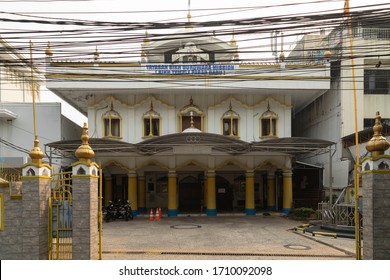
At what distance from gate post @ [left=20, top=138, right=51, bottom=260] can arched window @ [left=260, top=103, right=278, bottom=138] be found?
54.8 feet

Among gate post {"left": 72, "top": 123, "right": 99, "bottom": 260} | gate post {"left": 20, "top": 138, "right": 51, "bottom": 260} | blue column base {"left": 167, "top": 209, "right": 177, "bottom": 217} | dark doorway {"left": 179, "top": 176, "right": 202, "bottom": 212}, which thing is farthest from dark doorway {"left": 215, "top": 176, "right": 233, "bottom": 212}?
gate post {"left": 20, "top": 138, "right": 51, "bottom": 260}

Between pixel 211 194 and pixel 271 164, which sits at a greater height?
pixel 271 164

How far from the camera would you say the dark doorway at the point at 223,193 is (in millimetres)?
27672

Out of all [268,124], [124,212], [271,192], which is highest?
[268,124]

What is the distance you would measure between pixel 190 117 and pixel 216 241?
10.9m

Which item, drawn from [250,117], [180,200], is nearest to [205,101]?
[250,117]

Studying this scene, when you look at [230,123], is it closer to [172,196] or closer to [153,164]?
[153,164]

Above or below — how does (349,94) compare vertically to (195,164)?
above

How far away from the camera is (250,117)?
79.4 feet

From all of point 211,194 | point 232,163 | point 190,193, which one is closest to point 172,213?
point 211,194

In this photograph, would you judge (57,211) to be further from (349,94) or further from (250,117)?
(349,94)

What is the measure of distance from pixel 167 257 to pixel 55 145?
1156 cm

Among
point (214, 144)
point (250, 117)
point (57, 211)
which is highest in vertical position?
point (250, 117)

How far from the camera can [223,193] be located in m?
27.8
